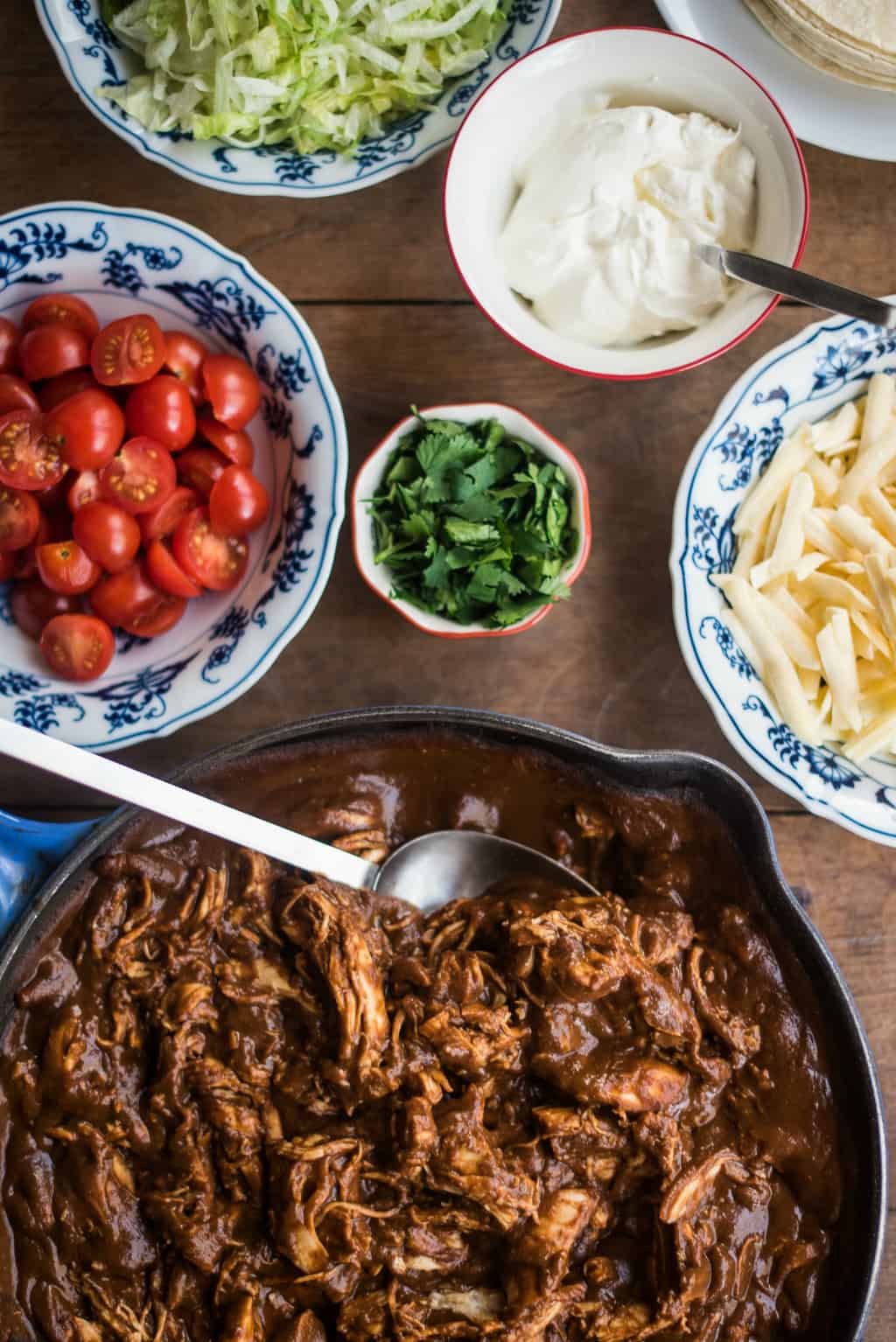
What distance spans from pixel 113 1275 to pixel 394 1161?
0.63 m

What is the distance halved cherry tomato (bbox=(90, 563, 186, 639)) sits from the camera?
2785mm

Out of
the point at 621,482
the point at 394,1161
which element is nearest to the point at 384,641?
the point at 621,482

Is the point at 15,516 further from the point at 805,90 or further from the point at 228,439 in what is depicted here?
the point at 805,90

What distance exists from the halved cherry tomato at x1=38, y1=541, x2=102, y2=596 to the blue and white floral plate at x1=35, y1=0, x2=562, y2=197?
0.93 meters

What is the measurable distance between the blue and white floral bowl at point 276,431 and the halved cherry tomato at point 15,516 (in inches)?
10.7

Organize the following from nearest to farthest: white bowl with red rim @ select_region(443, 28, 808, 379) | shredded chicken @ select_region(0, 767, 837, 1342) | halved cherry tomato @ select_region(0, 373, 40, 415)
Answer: shredded chicken @ select_region(0, 767, 837, 1342) → white bowl with red rim @ select_region(443, 28, 808, 379) → halved cherry tomato @ select_region(0, 373, 40, 415)

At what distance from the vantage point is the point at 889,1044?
116 inches

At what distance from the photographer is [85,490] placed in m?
2.74

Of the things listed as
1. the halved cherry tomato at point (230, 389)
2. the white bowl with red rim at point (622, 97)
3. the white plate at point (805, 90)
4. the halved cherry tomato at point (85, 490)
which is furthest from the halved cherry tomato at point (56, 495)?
the white plate at point (805, 90)

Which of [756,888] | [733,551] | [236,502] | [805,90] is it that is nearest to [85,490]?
[236,502]

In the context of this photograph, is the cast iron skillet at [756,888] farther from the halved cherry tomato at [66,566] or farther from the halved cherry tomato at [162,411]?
the halved cherry tomato at [162,411]

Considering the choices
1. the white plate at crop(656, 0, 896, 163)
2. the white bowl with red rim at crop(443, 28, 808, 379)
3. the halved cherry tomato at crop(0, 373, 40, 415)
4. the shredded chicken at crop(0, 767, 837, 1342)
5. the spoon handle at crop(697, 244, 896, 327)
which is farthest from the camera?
the white plate at crop(656, 0, 896, 163)

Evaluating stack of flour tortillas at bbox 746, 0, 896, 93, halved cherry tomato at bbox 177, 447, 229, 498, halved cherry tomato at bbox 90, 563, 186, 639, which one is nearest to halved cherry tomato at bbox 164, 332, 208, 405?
halved cherry tomato at bbox 177, 447, 229, 498

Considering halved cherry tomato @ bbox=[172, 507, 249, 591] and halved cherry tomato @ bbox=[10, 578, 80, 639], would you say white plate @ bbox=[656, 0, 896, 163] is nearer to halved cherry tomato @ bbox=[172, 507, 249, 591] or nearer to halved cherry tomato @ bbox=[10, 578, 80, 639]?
halved cherry tomato @ bbox=[172, 507, 249, 591]
